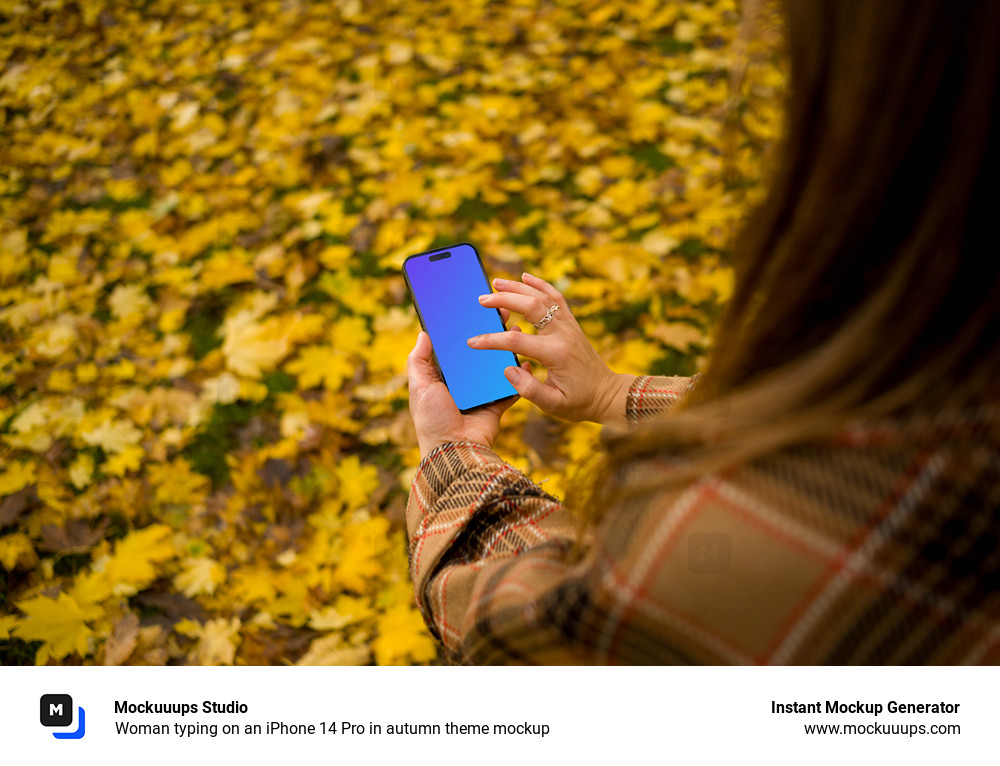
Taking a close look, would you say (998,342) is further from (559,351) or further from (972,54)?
(559,351)

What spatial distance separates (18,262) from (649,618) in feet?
8.74

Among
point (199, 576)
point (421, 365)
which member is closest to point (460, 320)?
point (421, 365)

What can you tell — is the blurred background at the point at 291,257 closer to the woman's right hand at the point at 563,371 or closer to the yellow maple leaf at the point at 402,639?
the yellow maple leaf at the point at 402,639

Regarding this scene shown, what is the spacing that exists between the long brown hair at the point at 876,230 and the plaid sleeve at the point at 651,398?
0.73 meters

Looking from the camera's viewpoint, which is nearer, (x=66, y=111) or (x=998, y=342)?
(x=998, y=342)

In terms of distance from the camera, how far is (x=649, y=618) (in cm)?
56

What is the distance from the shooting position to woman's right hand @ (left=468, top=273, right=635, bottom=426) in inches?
51.1

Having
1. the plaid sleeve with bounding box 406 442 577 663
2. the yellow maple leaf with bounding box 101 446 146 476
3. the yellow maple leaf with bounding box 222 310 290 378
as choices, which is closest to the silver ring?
the plaid sleeve with bounding box 406 442 577 663

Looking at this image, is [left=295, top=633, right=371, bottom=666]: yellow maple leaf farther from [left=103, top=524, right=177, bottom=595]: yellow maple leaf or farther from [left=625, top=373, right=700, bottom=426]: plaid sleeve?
[left=625, top=373, right=700, bottom=426]: plaid sleeve

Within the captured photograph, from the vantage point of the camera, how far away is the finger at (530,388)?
4.32 feet

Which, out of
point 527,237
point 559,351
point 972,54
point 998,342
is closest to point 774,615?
point 998,342

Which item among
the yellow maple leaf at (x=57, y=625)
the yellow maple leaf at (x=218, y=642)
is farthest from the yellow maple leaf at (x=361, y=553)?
the yellow maple leaf at (x=57, y=625)
